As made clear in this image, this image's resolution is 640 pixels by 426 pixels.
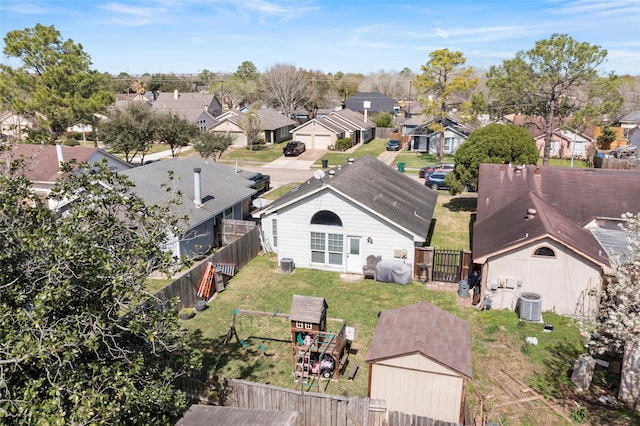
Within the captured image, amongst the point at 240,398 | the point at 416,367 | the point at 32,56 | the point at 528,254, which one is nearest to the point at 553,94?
the point at 528,254

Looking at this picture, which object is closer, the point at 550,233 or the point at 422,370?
the point at 422,370

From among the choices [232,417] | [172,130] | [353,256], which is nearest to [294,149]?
[172,130]

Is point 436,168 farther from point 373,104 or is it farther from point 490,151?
point 373,104

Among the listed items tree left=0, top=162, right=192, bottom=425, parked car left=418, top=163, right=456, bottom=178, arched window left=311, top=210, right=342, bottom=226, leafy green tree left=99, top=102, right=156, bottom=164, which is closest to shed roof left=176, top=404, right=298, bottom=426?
tree left=0, top=162, right=192, bottom=425

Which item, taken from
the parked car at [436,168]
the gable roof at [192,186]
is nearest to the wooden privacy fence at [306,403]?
the gable roof at [192,186]

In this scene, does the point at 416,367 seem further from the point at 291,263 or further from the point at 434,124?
the point at 434,124

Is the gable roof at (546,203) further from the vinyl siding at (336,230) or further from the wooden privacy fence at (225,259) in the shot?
the wooden privacy fence at (225,259)
